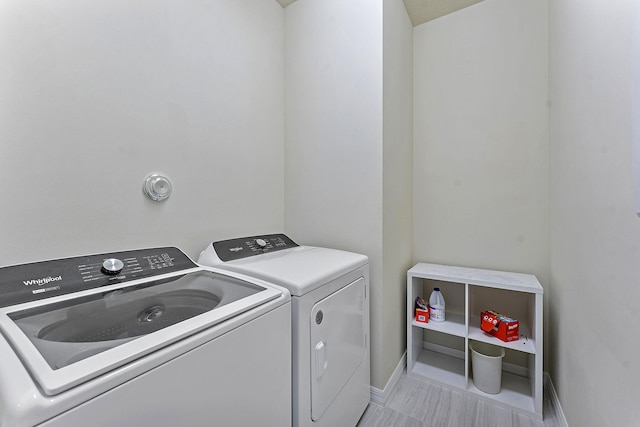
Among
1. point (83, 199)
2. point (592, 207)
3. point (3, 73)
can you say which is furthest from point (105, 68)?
point (592, 207)

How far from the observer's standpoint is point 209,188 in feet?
5.29

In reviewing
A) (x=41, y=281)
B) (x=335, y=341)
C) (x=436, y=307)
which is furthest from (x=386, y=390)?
(x=41, y=281)

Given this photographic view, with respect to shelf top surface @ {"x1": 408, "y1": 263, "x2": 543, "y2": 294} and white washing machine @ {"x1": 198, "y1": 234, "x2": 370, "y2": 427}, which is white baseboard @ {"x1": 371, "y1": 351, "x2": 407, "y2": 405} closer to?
white washing machine @ {"x1": 198, "y1": 234, "x2": 370, "y2": 427}

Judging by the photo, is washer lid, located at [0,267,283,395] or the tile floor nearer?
washer lid, located at [0,267,283,395]

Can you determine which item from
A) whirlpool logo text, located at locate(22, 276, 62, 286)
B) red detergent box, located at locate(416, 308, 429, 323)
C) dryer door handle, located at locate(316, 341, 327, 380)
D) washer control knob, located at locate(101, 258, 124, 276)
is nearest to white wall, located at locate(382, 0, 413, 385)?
red detergent box, located at locate(416, 308, 429, 323)

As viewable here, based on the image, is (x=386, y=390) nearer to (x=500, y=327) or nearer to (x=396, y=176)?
(x=500, y=327)

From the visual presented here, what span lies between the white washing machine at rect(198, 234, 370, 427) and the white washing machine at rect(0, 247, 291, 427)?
83 millimetres

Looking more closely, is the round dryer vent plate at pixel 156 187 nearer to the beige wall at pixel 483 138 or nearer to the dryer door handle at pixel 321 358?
the dryer door handle at pixel 321 358

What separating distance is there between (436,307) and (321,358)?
1.16m

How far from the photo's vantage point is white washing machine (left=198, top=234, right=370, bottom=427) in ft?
3.61

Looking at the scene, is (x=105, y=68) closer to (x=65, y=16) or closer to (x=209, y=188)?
(x=65, y=16)

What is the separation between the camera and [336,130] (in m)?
1.89

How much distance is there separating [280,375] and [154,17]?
5.64ft

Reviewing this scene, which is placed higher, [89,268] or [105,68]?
[105,68]
